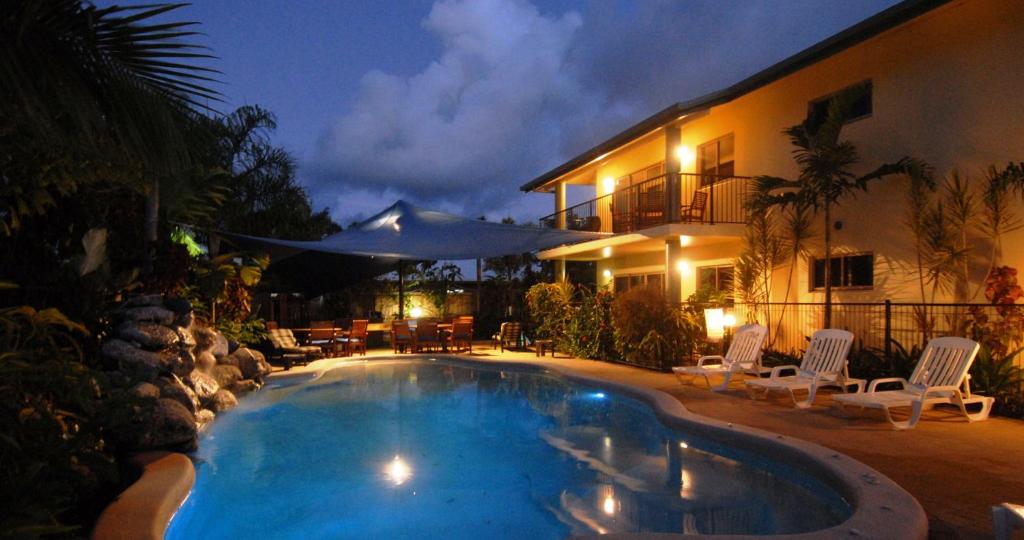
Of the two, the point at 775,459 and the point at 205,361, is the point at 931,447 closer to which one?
the point at 775,459

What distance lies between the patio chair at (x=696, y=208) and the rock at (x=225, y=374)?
32.6ft

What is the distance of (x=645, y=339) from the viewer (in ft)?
39.0

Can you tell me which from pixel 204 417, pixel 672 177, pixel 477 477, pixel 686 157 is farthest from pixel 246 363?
pixel 686 157

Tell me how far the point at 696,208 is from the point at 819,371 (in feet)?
20.1

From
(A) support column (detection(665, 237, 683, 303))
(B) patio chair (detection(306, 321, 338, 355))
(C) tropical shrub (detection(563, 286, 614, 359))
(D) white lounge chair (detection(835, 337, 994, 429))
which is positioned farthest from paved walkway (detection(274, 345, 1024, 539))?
(B) patio chair (detection(306, 321, 338, 355))

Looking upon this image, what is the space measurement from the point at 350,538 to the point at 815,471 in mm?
4036

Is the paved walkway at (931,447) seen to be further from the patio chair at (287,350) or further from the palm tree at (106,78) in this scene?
the patio chair at (287,350)

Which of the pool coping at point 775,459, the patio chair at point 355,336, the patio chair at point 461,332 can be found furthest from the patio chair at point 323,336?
the pool coping at point 775,459

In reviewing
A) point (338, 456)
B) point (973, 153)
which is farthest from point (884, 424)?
point (338, 456)

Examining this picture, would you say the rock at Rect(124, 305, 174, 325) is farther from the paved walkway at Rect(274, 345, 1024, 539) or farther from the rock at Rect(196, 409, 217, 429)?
the paved walkway at Rect(274, 345, 1024, 539)

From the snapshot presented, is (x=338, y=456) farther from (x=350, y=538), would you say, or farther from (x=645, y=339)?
(x=645, y=339)

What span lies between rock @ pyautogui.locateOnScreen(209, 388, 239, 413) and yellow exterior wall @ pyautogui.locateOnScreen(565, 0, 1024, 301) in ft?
33.9

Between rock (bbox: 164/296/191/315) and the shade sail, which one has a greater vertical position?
the shade sail

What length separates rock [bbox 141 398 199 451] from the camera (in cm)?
604
